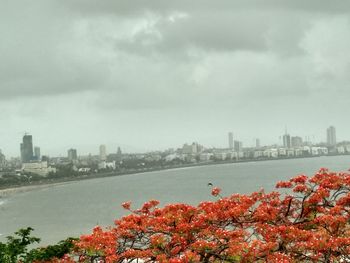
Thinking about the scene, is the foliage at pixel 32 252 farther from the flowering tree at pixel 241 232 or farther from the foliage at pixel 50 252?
the flowering tree at pixel 241 232

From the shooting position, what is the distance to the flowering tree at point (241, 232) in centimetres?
694

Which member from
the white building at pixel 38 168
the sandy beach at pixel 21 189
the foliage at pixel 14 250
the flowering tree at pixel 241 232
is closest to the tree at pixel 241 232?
the flowering tree at pixel 241 232

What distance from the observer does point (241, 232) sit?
7176 mm

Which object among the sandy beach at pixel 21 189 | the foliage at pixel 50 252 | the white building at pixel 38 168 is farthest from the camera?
the white building at pixel 38 168

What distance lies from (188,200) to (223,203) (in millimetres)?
44414

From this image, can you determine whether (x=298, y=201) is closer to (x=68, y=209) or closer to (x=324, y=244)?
(x=324, y=244)

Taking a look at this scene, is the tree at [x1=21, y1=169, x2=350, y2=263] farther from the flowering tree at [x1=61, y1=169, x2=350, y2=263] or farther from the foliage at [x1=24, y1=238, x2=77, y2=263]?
the foliage at [x1=24, y1=238, x2=77, y2=263]

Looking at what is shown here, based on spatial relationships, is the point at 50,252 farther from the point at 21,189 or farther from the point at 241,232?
the point at 21,189

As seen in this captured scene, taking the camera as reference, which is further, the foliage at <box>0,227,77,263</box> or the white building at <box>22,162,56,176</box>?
the white building at <box>22,162,56,176</box>

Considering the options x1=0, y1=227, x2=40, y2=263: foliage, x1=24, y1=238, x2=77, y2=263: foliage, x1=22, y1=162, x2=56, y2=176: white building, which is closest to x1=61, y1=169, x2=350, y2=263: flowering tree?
x1=24, y1=238, x2=77, y2=263: foliage

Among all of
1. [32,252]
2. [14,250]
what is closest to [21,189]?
[14,250]

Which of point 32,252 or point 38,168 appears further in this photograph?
point 38,168

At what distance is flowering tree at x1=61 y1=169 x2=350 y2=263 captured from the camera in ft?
22.8

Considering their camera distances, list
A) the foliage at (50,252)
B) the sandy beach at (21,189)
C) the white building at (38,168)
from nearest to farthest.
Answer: the foliage at (50,252)
the sandy beach at (21,189)
the white building at (38,168)
